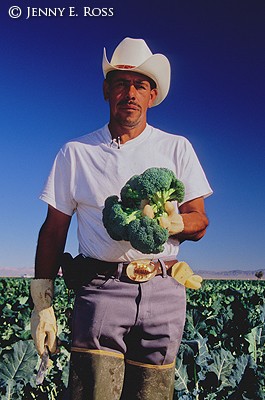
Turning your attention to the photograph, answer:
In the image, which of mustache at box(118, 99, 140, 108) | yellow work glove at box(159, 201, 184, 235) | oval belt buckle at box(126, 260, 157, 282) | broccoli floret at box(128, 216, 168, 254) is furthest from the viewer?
mustache at box(118, 99, 140, 108)

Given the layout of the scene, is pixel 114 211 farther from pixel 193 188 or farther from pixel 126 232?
pixel 193 188

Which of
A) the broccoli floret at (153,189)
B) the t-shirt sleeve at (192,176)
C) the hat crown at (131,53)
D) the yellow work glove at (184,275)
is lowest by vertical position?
the yellow work glove at (184,275)

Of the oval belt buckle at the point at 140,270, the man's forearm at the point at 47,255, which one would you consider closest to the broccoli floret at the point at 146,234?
the oval belt buckle at the point at 140,270

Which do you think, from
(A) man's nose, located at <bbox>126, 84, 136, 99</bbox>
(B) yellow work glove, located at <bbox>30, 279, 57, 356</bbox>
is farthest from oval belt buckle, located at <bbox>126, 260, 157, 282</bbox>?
(A) man's nose, located at <bbox>126, 84, 136, 99</bbox>

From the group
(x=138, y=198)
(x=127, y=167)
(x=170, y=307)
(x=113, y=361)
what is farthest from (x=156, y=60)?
(x=113, y=361)

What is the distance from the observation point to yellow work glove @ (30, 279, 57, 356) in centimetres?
301

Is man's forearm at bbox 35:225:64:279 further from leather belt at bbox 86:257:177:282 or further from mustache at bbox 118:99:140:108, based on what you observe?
mustache at bbox 118:99:140:108

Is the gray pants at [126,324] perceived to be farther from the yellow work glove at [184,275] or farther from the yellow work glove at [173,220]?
the yellow work glove at [173,220]

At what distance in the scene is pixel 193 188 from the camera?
296cm

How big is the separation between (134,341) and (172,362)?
0.23 metres

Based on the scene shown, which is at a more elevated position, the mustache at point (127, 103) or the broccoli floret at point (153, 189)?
the mustache at point (127, 103)

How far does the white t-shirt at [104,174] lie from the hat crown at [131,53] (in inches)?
13.6

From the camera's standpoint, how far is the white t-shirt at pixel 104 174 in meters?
2.88

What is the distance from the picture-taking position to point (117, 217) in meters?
2.58
